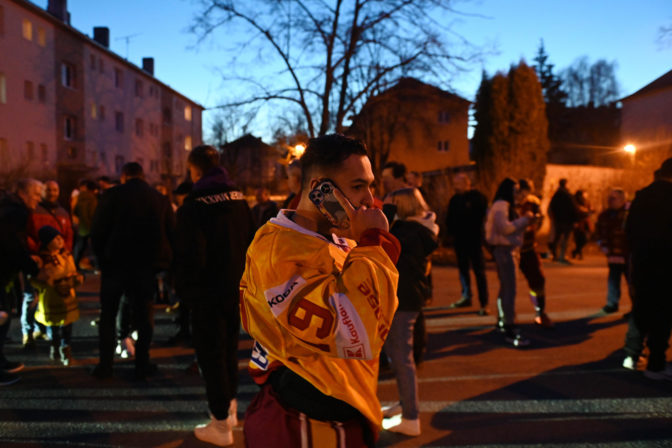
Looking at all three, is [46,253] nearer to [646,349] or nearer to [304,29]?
[646,349]

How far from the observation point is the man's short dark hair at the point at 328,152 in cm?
174

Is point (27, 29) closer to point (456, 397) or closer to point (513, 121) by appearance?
point (513, 121)

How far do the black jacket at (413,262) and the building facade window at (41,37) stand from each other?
31.6m

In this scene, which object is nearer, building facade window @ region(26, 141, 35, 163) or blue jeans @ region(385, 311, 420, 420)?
blue jeans @ region(385, 311, 420, 420)

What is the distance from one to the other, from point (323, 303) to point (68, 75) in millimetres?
35930

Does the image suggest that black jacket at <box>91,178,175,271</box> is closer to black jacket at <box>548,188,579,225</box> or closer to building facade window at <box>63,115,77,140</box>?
black jacket at <box>548,188,579,225</box>

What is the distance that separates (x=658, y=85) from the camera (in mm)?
8602

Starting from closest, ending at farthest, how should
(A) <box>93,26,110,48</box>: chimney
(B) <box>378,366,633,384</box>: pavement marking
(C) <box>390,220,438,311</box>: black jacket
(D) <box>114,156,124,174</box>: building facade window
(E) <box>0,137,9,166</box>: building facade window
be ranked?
1. (C) <box>390,220,438,311</box>: black jacket
2. (B) <box>378,366,633,384</box>: pavement marking
3. (E) <box>0,137,9,166</box>: building facade window
4. (D) <box>114,156,124,174</box>: building facade window
5. (A) <box>93,26,110,48</box>: chimney

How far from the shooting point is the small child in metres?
5.38

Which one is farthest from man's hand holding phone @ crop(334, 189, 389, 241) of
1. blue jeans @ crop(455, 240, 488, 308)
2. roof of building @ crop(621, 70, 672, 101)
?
roof of building @ crop(621, 70, 672, 101)

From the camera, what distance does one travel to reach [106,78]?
117 feet

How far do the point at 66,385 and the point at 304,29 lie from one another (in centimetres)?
1144

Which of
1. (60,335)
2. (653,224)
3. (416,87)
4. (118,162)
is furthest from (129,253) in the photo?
(118,162)

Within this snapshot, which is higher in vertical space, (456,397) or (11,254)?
(11,254)
